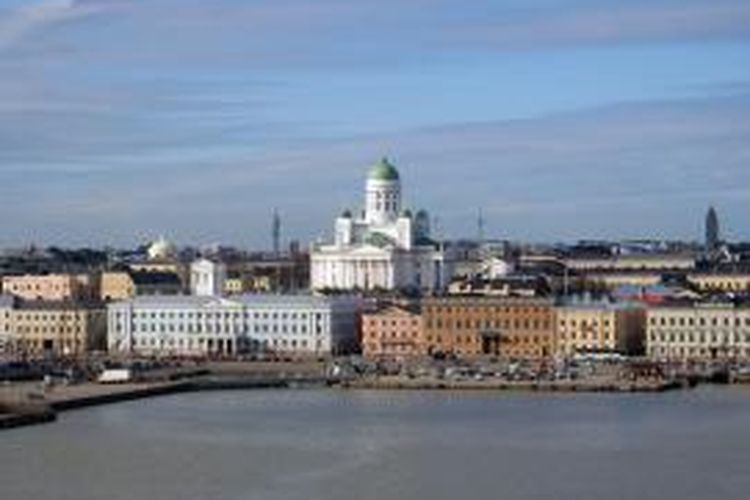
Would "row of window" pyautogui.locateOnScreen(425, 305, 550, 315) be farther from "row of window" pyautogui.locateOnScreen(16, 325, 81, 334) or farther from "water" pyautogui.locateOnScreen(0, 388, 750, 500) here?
"water" pyautogui.locateOnScreen(0, 388, 750, 500)

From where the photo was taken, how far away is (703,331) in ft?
121

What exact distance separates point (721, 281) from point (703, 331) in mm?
10583

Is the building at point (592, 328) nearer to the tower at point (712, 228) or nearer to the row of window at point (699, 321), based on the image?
the row of window at point (699, 321)

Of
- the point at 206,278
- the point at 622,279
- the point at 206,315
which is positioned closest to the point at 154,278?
the point at 206,278

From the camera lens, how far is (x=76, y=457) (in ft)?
63.3

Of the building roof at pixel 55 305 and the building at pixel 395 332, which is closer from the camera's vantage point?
the building at pixel 395 332

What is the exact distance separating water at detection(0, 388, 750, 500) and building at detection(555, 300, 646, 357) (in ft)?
33.0

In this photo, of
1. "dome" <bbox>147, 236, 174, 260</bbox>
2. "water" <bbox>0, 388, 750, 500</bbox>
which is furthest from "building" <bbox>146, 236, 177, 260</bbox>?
"water" <bbox>0, 388, 750, 500</bbox>

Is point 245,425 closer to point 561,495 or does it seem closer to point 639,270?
point 561,495

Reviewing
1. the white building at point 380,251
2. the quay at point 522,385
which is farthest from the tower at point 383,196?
the quay at point 522,385

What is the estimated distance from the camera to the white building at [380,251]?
4650 cm

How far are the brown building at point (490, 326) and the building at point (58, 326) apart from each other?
633cm

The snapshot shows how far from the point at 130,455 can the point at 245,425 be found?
3.73 m

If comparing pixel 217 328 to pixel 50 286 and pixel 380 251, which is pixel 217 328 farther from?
pixel 50 286
